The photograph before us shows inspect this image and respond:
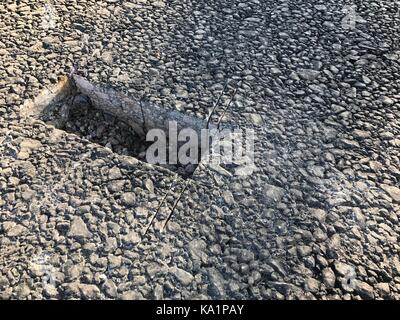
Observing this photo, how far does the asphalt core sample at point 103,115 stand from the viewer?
2297 millimetres

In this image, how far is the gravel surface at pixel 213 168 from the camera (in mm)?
1759

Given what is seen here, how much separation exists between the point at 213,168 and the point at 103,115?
788 millimetres

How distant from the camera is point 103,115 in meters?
2.44

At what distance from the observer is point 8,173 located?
2.06 meters

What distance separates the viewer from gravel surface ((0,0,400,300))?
1759 mm

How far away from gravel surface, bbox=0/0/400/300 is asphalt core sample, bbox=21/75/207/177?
0.18 ft

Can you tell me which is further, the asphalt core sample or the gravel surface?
the asphalt core sample

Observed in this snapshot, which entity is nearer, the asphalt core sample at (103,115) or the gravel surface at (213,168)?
the gravel surface at (213,168)

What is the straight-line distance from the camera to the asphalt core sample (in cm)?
230

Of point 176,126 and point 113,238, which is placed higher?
point 176,126

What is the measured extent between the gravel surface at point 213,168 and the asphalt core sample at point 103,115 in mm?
55
